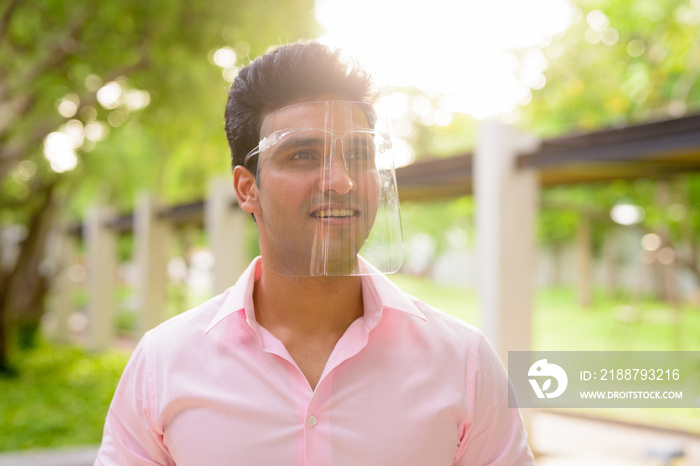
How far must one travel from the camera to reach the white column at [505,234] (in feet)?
19.4

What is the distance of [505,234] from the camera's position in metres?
5.99

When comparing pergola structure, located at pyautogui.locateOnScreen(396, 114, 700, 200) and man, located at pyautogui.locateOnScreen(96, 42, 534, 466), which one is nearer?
man, located at pyautogui.locateOnScreen(96, 42, 534, 466)

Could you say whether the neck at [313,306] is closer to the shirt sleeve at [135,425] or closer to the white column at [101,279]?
the shirt sleeve at [135,425]

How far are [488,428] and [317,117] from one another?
0.82m

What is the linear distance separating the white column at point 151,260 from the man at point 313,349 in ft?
36.4

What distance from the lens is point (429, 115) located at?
72.9 feet

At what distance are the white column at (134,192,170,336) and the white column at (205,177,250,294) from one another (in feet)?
9.97

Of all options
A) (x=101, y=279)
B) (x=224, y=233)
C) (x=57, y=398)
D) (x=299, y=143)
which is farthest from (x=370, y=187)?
(x=101, y=279)

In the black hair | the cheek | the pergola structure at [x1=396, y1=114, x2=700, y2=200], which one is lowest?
the cheek

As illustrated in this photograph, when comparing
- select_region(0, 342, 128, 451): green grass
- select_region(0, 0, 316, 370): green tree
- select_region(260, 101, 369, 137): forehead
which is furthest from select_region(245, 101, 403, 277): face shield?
select_region(0, 342, 128, 451): green grass

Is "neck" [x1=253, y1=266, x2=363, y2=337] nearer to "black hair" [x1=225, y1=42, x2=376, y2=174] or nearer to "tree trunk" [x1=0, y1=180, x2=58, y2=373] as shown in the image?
"black hair" [x1=225, y1=42, x2=376, y2=174]

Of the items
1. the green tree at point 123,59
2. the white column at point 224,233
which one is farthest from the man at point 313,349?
the white column at point 224,233

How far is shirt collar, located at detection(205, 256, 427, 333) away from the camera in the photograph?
1659 mm

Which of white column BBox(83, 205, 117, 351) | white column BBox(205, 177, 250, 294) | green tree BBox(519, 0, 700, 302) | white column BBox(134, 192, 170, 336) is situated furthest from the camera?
white column BBox(83, 205, 117, 351)
